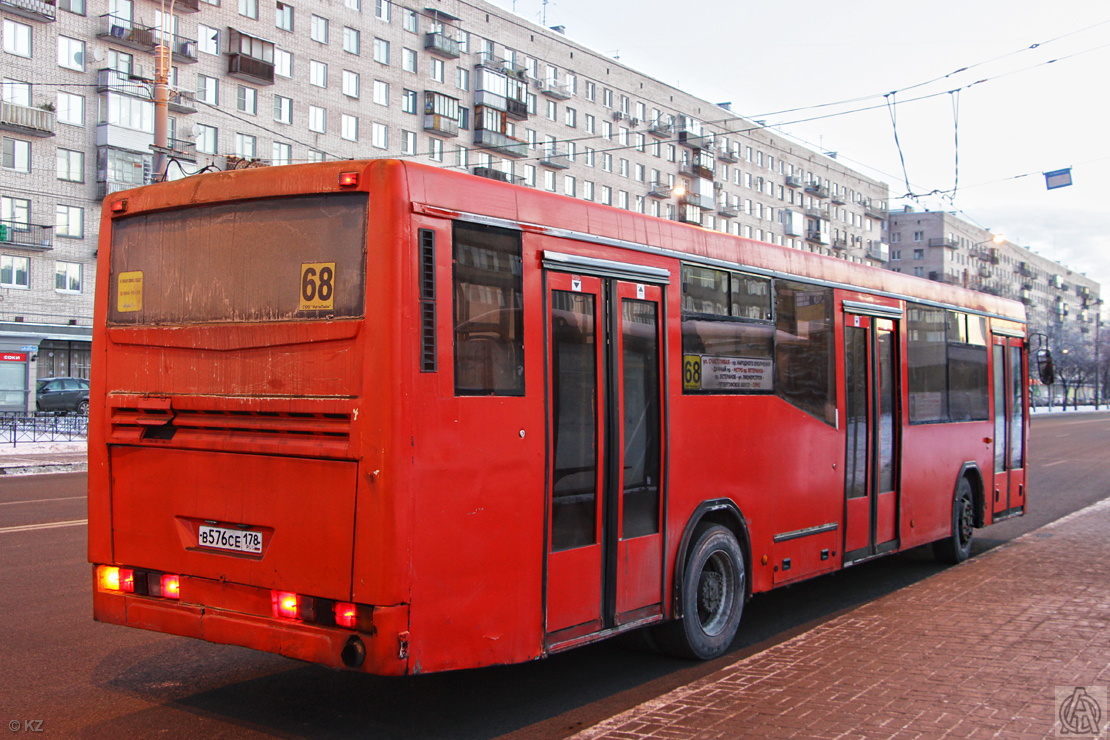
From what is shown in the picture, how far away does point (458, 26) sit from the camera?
56094 millimetres

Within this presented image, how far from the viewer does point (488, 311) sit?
5.29 m

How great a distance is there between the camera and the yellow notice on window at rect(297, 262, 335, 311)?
5.01 m

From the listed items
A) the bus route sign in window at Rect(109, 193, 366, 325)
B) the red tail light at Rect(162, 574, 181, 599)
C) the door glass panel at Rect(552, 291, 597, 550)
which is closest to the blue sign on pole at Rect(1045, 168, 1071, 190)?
the door glass panel at Rect(552, 291, 597, 550)

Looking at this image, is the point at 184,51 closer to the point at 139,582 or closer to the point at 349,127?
the point at 349,127

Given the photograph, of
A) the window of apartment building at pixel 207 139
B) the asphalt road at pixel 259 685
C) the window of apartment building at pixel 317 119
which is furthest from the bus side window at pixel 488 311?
the window of apartment building at pixel 317 119

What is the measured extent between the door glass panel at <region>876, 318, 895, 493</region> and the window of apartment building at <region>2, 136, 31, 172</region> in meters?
40.0

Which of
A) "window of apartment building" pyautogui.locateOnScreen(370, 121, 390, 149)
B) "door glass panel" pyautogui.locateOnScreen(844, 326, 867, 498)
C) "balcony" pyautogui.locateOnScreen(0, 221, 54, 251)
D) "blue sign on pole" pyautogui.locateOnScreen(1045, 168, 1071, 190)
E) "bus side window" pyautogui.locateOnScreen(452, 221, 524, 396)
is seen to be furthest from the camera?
"window of apartment building" pyautogui.locateOnScreen(370, 121, 390, 149)

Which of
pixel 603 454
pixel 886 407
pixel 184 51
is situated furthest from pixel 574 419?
pixel 184 51

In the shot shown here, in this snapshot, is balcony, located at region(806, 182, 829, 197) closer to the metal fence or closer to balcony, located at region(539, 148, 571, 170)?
balcony, located at region(539, 148, 571, 170)

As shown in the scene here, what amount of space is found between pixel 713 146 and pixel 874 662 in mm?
73065

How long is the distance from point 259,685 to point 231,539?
4.50 ft

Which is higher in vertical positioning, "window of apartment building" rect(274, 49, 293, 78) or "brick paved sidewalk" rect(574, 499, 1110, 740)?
"window of apartment building" rect(274, 49, 293, 78)

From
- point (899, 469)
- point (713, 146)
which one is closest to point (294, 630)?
point (899, 469)

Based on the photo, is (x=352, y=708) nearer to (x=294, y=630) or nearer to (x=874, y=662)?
(x=294, y=630)
